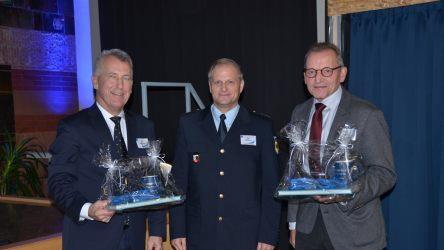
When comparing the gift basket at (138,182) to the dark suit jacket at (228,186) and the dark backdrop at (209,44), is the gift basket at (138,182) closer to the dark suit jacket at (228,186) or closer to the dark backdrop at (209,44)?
the dark suit jacket at (228,186)

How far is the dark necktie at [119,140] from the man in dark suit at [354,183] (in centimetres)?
100

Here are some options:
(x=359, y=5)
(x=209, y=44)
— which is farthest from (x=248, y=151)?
(x=209, y=44)

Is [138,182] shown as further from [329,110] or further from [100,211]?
[329,110]

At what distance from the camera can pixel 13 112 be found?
5328 mm

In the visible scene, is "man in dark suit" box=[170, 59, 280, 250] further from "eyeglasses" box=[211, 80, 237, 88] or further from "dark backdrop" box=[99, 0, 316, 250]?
"dark backdrop" box=[99, 0, 316, 250]

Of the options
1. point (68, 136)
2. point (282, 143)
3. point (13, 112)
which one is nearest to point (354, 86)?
point (282, 143)

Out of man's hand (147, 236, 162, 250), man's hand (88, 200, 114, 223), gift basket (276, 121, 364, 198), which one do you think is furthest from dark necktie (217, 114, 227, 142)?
man's hand (88, 200, 114, 223)

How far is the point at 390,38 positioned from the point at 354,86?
1.71ft

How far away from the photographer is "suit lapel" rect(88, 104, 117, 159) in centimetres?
251

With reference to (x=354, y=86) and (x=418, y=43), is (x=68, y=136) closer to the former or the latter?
(x=354, y=86)

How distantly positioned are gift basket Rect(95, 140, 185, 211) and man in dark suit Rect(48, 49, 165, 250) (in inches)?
3.6

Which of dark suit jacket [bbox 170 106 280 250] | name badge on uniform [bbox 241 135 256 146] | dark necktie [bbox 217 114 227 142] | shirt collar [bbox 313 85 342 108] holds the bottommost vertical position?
dark suit jacket [bbox 170 106 280 250]

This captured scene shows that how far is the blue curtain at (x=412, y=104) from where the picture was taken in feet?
12.3

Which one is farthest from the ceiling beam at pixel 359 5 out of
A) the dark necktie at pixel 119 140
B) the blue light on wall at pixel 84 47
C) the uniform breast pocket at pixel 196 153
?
the blue light on wall at pixel 84 47
